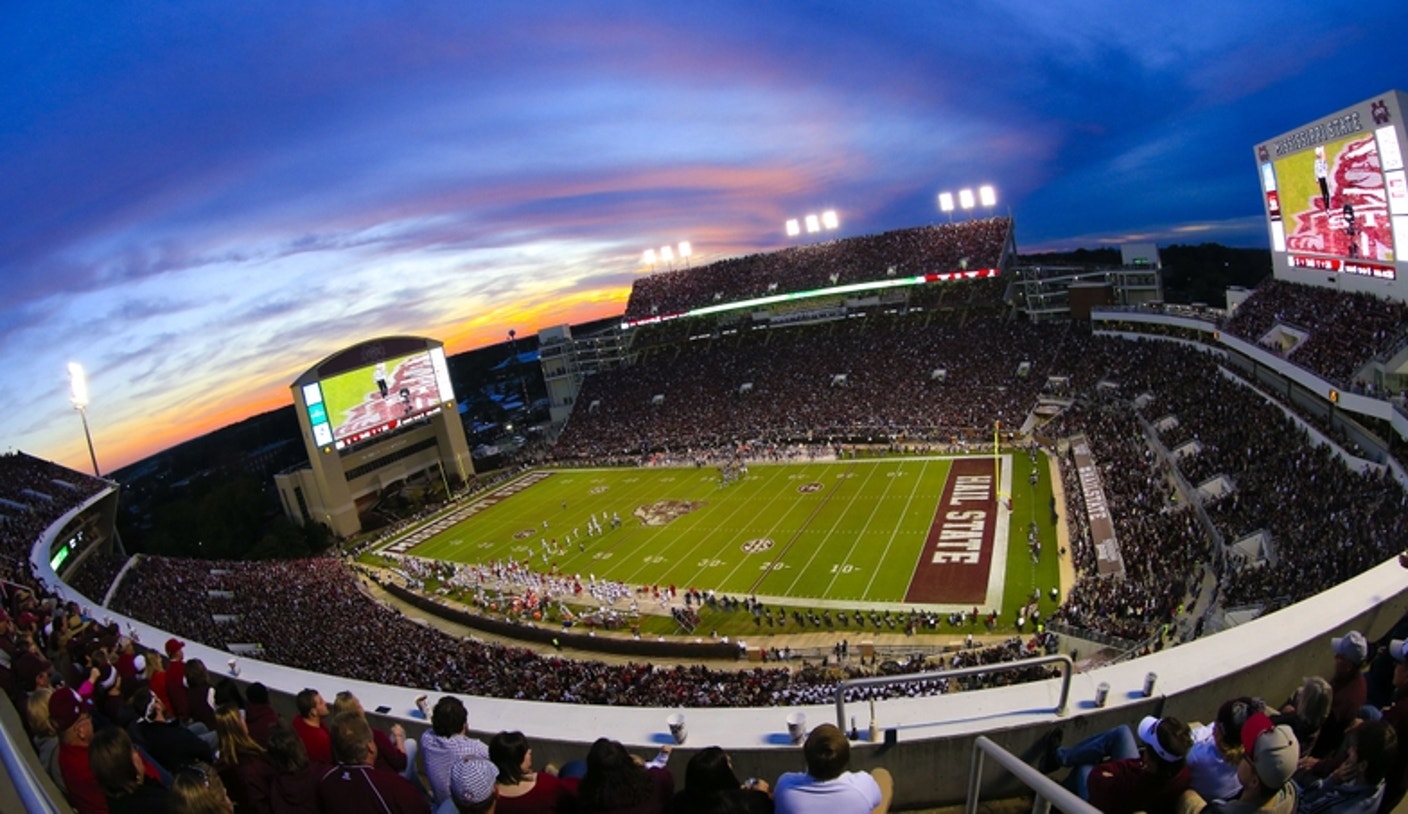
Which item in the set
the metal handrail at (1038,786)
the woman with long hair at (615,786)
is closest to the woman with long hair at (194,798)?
the woman with long hair at (615,786)

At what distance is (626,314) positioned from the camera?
71.2 meters

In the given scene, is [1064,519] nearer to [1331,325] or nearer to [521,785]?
[1331,325]

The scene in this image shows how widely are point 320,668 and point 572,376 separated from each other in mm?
A: 52114

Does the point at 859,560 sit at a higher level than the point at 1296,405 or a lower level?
lower

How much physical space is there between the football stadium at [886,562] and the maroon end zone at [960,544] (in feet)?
0.52

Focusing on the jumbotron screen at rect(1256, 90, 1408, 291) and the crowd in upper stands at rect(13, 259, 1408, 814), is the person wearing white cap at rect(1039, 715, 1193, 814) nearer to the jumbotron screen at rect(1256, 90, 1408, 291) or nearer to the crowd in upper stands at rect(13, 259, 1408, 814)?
the crowd in upper stands at rect(13, 259, 1408, 814)

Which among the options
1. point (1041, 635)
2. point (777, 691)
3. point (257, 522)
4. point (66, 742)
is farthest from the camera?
point (257, 522)

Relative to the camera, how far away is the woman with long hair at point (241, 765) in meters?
4.05

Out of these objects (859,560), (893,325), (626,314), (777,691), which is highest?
(626,314)

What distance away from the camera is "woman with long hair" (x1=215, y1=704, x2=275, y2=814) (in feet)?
13.3

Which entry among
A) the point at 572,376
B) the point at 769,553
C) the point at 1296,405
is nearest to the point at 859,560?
the point at 769,553

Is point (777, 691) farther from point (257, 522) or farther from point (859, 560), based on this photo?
point (257, 522)

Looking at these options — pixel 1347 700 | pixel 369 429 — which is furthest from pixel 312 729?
pixel 369 429

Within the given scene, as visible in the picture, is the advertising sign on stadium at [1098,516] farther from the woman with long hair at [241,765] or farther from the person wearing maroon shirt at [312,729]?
the woman with long hair at [241,765]
